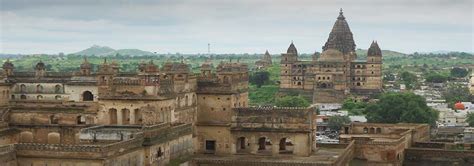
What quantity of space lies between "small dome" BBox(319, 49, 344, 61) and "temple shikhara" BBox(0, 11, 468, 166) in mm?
67244

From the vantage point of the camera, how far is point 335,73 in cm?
13250

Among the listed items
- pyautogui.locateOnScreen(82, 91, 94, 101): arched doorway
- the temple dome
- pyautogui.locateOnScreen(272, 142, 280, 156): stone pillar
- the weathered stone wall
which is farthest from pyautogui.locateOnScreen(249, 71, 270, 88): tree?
pyautogui.locateOnScreen(272, 142, 280, 156): stone pillar

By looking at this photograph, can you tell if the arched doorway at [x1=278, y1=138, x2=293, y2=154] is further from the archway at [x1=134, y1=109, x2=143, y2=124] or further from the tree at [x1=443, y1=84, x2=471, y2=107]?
the tree at [x1=443, y1=84, x2=471, y2=107]

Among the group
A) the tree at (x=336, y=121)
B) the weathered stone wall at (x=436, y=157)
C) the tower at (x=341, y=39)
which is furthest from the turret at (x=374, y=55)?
the weathered stone wall at (x=436, y=157)

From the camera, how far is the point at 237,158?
169ft

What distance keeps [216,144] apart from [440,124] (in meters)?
50.1

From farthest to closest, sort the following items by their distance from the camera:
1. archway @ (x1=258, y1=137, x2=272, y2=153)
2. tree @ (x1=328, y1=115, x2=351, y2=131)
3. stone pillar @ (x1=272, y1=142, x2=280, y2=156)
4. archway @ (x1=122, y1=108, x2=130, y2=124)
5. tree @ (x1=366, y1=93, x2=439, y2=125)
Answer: tree @ (x1=328, y1=115, x2=351, y2=131) → tree @ (x1=366, y1=93, x2=439, y2=125) → archway @ (x1=258, y1=137, x2=272, y2=153) → stone pillar @ (x1=272, y1=142, x2=280, y2=156) → archway @ (x1=122, y1=108, x2=130, y2=124)

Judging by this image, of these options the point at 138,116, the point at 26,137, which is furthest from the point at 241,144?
the point at 26,137

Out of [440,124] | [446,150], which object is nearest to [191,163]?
[446,150]

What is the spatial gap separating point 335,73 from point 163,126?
289ft

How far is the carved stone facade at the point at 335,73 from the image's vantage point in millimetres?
→ 131750

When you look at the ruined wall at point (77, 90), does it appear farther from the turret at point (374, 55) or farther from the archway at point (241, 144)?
the turret at point (374, 55)

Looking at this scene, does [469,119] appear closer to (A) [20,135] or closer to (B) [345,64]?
(B) [345,64]

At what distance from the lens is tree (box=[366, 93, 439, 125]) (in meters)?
88.6
